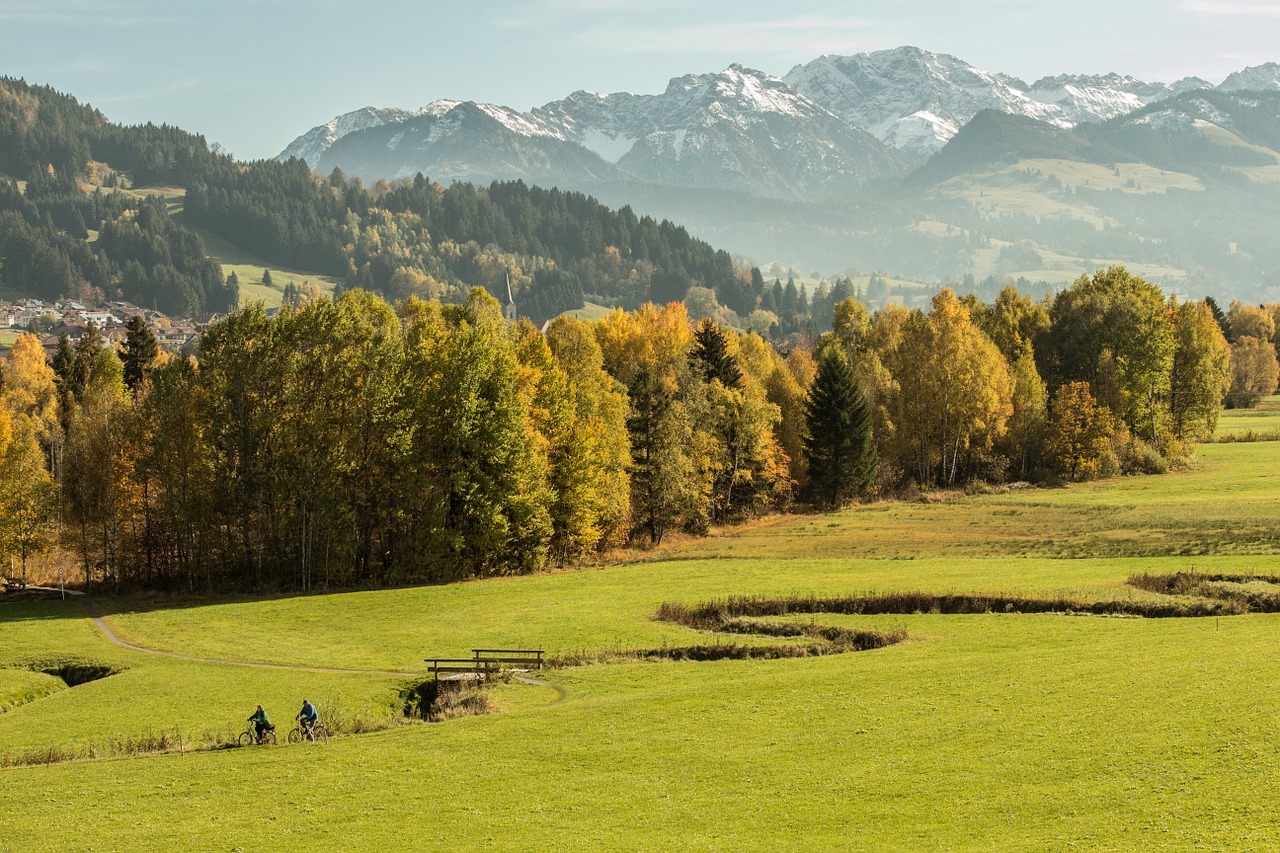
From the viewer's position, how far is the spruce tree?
108250 millimetres

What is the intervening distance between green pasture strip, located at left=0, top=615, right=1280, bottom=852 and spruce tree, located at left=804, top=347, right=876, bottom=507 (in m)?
64.8

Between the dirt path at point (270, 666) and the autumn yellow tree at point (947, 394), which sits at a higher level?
the autumn yellow tree at point (947, 394)

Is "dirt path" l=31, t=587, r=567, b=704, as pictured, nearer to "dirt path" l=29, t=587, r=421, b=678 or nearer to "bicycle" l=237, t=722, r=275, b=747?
"dirt path" l=29, t=587, r=421, b=678

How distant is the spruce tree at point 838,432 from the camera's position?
355 feet

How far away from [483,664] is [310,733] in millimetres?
10859

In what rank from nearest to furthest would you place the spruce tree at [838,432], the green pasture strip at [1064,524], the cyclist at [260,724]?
the cyclist at [260,724]
the green pasture strip at [1064,524]
the spruce tree at [838,432]

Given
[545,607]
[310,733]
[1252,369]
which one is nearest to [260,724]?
[310,733]

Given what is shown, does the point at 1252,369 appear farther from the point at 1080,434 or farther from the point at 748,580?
the point at 748,580

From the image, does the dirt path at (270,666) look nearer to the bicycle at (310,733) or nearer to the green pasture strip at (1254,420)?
the bicycle at (310,733)

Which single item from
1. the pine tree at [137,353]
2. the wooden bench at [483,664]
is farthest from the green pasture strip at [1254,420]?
the pine tree at [137,353]

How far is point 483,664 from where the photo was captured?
4953 centimetres

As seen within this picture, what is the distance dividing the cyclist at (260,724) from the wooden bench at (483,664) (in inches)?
358

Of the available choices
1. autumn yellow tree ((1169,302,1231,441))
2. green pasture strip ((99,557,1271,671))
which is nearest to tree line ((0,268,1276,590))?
green pasture strip ((99,557,1271,671))

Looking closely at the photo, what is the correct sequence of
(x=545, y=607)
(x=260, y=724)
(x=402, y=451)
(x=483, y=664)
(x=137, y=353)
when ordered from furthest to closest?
1. (x=137, y=353)
2. (x=402, y=451)
3. (x=545, y=607)
4. (x=483, y=664)
5. (x=260, y=724)
